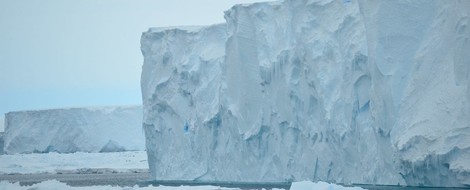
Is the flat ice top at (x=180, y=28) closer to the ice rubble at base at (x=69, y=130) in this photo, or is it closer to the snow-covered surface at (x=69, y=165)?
the snow-covered surface at (x=69, y=165)

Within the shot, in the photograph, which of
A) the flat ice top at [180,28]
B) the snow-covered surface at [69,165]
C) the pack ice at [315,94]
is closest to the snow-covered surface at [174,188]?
the pack ice at [315,94]

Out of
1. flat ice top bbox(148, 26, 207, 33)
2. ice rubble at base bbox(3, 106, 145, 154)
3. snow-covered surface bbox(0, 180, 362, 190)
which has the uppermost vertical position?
flat ice top bbox(148, 26, 207, 33)

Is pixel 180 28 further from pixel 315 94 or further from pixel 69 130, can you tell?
pixel 69 130

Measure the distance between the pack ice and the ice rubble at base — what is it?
54.8 ft

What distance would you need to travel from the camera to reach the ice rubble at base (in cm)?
4094

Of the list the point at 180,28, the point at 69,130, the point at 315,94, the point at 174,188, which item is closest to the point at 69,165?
the point at 69,130

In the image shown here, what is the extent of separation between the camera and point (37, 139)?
136 ft

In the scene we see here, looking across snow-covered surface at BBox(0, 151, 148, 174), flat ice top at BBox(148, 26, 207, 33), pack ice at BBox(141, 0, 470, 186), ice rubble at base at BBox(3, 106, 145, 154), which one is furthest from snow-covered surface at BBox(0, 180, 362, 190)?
ice rubble at base at BBox(3, 106, 145, 154)

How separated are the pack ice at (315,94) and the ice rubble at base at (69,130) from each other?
658 inches

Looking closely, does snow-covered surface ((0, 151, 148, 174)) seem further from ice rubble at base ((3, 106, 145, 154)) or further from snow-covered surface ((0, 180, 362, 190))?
snow-covered surface ((0, 180, 362, 190))

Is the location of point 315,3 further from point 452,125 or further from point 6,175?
point 6,175

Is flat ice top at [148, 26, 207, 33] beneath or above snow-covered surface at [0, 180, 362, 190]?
above

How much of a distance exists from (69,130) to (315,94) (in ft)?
80.2

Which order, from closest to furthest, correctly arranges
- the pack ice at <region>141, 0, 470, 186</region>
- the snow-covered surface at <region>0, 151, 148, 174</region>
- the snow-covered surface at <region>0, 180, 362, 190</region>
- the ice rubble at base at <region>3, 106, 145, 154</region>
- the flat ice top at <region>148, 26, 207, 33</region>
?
1. the snow-covered surface at <region>0, 180, 362, 190</region>
2. the pack ice at <region>141, 0, 470, 186</region>
3. the flat ice top at <region>148, 26, 207, 33</region>
4. the snow-covered surface at <region>0, 151, 148, 174</region>
5. the ice rubble at base at <region>3, 106, 145, 154</region>
